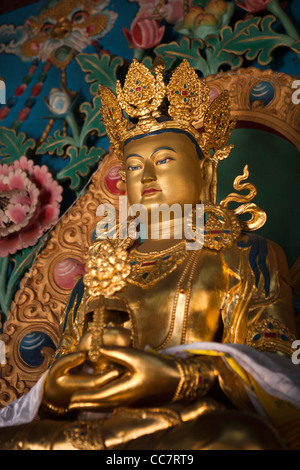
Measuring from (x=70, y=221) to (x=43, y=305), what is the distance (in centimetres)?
42

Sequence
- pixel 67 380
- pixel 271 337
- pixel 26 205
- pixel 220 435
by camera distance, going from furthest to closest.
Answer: pixel 26 205, pixel 271 337, pixel 67 380, pixel 220 435

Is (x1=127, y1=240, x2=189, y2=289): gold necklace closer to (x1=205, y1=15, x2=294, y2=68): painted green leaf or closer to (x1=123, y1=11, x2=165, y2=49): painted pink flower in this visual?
(x1=205, y1=15, x2=294, y2=68): painted green leaf

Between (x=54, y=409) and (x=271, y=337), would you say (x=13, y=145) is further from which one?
(x=271, y=337)

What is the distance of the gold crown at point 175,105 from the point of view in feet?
9.01

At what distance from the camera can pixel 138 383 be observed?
6.31ft

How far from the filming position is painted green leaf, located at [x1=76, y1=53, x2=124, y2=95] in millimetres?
3590

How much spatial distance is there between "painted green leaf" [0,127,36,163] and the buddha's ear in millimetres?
1169

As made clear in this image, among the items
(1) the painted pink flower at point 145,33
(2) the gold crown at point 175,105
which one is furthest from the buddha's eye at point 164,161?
(1) the painted pink flower at point 145,33

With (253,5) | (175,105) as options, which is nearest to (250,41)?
(253,5)

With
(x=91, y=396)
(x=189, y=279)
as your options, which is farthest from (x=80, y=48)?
(x=91, y=396)

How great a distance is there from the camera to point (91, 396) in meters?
1.98

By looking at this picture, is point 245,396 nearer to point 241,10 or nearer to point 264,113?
point 264,113

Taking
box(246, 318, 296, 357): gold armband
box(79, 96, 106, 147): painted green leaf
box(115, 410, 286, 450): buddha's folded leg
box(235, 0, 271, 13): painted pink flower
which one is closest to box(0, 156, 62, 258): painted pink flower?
box(79, 96, 106, 147): painted green leaf

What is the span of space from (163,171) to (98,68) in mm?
1224
